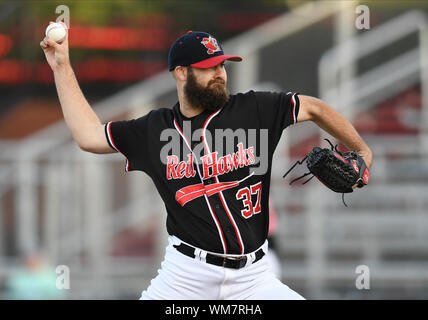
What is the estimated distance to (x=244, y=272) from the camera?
11.2 ft

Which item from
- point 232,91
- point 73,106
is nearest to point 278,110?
point 73,106

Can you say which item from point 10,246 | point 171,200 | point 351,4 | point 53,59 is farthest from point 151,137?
point 351,4

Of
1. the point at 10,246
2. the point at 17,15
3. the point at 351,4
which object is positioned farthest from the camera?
the point at 17,15

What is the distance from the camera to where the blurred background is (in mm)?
7453

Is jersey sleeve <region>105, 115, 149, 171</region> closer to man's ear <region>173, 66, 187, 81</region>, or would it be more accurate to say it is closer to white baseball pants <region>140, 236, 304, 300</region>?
man's ear <region>173, 66, 187, 81</region>

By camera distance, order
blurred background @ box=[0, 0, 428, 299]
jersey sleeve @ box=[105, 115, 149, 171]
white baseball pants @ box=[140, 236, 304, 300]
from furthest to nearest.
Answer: blurred background @ box=[0, 0, 428, 299], jersey sleeve @ box=[105, 115, 149, 171], white baseball pants @ box=[140, 236, 304, 300]

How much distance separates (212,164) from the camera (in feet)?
11.3

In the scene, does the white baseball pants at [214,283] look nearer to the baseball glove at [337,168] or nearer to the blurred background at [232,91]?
the baseball glove at [337,168]

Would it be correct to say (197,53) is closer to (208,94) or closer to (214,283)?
(208,94)

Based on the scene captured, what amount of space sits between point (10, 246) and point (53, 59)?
4.78 m

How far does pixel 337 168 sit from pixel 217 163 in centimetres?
53

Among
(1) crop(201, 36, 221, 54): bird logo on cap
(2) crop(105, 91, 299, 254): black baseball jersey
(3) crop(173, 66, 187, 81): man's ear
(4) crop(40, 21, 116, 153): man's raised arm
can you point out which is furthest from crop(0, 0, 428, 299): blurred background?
(1) crop(201, 36, 221, 54): bird logo on cap

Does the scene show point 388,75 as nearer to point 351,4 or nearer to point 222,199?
point 351,4

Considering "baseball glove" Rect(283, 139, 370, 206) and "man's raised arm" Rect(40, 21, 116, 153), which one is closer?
"baseball glove" Rect(283, 139, 370, 206)
